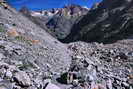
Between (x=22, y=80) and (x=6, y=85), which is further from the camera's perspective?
(x=22, y=80)

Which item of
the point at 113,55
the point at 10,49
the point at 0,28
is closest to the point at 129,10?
the point at 113,55

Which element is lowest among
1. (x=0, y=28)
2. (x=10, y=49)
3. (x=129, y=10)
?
(x=10, y=49)

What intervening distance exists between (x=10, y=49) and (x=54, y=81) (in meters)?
2.76

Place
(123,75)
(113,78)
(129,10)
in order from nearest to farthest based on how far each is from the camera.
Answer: (113,78) < (123,75) < (129,10)

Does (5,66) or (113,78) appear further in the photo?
(113,78)

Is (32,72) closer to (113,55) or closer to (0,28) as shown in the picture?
(0,28)

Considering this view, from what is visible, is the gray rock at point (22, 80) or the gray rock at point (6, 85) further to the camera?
the gray rock at point (22, 80)

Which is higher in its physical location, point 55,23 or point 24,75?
point 55,23

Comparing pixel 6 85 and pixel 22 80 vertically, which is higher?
pixel 22 80

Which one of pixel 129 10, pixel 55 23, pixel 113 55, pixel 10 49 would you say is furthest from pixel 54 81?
pixel 55 23

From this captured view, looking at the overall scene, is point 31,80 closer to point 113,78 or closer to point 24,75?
point 24,75

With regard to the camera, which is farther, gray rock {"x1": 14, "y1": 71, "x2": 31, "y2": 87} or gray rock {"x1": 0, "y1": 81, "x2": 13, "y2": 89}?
gray rock {"x1": 14, "y1": 71, "x2": 31, "y2": 87}

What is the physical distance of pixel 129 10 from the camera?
151 feet

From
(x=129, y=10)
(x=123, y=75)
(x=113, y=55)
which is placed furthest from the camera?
(x=129, y=10)
